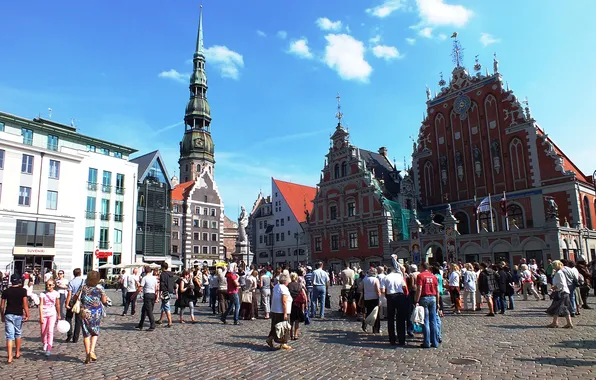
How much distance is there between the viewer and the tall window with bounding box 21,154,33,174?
35.0m

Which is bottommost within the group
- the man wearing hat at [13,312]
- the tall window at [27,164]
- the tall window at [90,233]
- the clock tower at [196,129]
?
the man wearing hat at [13,312]

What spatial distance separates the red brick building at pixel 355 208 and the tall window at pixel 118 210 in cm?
2057

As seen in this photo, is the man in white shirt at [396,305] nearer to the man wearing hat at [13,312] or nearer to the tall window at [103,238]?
the man wearing hat at [13,312]

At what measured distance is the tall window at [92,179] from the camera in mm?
42125

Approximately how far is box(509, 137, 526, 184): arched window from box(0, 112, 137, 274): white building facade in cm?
3741

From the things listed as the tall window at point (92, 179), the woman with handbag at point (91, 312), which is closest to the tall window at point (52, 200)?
the tall window at point (92, 179)

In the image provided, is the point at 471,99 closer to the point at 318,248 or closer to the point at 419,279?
the point at 318,248

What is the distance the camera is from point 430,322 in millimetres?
9906

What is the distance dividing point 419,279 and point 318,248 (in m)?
40.6

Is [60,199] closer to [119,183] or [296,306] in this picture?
[119,183]

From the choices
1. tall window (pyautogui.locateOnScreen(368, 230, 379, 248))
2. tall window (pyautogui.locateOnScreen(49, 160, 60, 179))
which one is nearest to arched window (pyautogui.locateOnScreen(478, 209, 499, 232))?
tall window (pyautogui.locateOnScreen(368, 230, 379, 248))

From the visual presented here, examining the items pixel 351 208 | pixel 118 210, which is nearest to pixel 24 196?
pixel 118 210

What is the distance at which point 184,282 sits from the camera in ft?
48.7

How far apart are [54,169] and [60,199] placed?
101 inches
